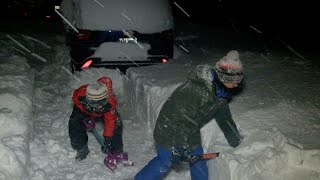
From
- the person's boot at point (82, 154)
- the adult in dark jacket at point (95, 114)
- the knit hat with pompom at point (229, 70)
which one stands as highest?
the knit hat with pompom at point (229, 70)

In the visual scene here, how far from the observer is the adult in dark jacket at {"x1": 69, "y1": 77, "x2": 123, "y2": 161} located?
3.93 metres

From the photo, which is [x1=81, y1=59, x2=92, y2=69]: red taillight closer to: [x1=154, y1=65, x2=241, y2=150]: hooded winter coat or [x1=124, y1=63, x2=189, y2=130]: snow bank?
[x1=124, y1=63, x2=189, y2=130]: snow bank

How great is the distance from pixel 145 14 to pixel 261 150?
3.84 meters

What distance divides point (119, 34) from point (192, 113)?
3303 millimetres

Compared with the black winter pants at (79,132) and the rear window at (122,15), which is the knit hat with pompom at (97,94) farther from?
the rear window at (122,15)

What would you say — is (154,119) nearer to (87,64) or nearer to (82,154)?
(82,154)

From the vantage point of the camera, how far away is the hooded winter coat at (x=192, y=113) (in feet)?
10.3

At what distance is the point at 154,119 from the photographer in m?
5.23

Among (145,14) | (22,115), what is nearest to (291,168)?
(22,115)

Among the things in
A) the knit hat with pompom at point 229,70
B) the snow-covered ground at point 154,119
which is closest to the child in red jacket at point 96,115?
the snow-covered ground at point 154,119

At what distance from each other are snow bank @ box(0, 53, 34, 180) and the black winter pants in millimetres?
552

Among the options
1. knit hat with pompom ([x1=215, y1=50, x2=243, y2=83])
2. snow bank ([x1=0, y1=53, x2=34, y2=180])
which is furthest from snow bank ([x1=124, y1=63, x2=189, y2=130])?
knit hat with pompom ([x1=215, y1=50, x2=243, y2=83])

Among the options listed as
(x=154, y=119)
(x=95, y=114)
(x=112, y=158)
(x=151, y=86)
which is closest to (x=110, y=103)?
(x=95, y=114)

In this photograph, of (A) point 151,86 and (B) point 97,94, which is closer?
(B) point 97,94
